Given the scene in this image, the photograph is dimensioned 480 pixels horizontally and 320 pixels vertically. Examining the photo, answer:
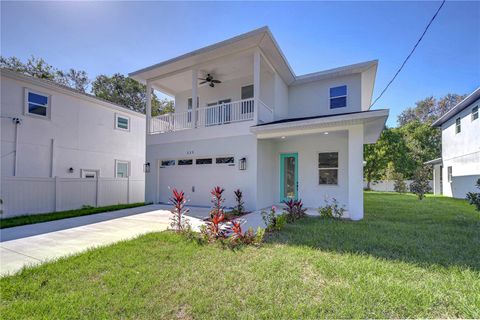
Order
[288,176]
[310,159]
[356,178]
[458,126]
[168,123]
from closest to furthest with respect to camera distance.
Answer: [356,178], [310,159], [288,176], [168,123], [458,126]

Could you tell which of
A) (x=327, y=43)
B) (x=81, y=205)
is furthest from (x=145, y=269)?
(x=327, y=43)

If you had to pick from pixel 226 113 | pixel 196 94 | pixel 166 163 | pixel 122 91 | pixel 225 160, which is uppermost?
pixel 122 91

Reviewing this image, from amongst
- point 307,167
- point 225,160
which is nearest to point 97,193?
point 225,160

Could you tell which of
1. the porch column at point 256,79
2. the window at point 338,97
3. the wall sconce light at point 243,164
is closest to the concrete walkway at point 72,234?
the wall sconce light at point 243,164

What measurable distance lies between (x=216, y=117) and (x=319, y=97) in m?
5.41

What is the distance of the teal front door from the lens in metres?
10.8

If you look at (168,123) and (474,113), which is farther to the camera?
(474,113)

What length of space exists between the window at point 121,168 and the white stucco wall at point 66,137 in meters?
0.27

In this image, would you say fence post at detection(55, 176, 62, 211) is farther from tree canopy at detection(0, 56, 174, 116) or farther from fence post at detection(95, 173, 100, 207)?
tree canopy at detection(0, 56, 174, 116)

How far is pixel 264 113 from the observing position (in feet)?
33.5

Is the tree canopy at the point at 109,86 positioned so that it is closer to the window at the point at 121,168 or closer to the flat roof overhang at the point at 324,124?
the window at the point at 121,168

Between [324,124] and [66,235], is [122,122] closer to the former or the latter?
[66,235]

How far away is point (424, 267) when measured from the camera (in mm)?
3764

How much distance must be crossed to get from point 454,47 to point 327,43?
222 inches
